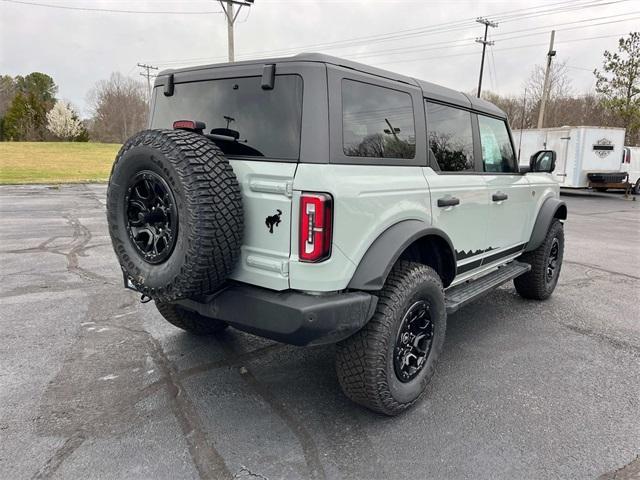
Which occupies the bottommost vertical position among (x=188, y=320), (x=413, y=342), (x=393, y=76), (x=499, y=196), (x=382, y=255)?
(x=188, y=320)

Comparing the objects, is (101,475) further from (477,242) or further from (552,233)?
(552,233)

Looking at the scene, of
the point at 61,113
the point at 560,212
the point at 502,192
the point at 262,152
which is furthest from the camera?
the point at 61,113

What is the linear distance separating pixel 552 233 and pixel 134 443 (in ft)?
14.5

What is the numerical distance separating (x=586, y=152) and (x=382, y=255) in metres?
17.5

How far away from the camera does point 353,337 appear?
98.8 inches

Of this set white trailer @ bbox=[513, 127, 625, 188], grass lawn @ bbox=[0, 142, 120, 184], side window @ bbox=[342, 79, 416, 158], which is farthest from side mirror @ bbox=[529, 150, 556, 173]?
grass lawn @ bbox=[0, 142, 120, 184]

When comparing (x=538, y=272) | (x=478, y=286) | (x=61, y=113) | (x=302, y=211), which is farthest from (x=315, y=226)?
(x=61, y=113)

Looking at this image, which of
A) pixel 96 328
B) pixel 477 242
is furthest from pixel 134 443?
pixel 477 242

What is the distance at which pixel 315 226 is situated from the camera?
220 cm

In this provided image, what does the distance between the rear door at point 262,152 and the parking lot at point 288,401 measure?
3.00ft

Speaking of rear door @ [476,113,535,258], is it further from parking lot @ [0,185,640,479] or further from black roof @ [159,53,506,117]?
parking lot @ [0,185,640,479]

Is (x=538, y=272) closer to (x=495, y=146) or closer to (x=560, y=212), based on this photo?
(x=560, y=212)

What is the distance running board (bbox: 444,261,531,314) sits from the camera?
324 centimetres

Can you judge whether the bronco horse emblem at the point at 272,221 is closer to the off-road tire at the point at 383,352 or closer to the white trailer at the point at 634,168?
the off-road tire at the point at 383,352
